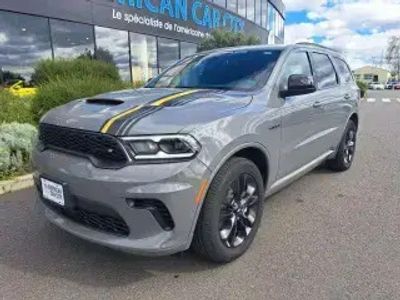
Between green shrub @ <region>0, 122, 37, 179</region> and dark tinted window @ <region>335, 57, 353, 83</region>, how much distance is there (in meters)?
4.17

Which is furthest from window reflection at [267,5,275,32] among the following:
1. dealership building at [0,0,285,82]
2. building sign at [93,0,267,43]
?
building sign at [93,0,267,43]

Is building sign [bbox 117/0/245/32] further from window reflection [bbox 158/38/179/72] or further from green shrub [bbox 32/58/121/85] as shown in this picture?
green shrub [bbox 32/58/121/85]

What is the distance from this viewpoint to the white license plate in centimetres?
288

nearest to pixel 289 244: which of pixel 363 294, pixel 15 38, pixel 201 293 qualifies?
pixel 363 294

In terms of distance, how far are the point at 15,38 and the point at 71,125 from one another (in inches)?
478

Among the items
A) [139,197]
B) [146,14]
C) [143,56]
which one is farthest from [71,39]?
[139,197]

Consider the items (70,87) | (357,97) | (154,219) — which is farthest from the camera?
(70,87)

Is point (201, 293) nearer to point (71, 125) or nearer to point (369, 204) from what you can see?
point (71, 125)

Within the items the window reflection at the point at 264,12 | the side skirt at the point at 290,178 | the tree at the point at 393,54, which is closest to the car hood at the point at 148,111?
the side skirt at the point at 290,178

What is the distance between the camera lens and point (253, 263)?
3.21 m

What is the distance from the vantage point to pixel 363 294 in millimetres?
2766

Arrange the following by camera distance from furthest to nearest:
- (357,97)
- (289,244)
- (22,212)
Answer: (357,97) < (22,212) < (289,244)

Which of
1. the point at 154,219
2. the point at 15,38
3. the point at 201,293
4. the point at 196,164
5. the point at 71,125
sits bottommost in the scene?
the point at 201,293

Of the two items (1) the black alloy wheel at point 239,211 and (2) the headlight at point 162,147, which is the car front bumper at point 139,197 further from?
(1) the black alloy wheel at point 239,211
